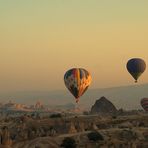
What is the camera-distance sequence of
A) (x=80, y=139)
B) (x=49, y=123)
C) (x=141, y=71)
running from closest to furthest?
(x=80, y=139)
(x=49, y=123)
(x=141, y=71)

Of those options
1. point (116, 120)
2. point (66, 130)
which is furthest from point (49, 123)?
point (116, 120)

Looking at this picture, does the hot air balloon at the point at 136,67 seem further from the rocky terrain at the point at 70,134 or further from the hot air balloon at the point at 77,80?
the hot air balloon at the point at 77,80

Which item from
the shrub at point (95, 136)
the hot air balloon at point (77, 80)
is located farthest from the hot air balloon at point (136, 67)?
the shrub at point (95, 136)

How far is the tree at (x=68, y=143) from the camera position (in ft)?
267

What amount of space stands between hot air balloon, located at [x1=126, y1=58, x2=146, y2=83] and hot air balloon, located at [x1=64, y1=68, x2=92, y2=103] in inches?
490

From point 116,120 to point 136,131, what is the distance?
29.1 meters

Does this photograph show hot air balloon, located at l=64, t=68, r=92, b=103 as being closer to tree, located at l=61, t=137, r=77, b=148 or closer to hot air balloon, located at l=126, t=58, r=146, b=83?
hot air balloon, located at l=126, t=58, r=146, b=83

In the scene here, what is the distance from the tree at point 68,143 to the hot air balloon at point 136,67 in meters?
45.9

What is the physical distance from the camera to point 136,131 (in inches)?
3767

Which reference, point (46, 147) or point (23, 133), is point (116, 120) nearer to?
point (23, 133)

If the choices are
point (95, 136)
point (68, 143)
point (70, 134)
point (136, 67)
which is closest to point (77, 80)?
point (136, 67)

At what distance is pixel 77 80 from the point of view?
392 feet

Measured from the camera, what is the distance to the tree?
8131 cm

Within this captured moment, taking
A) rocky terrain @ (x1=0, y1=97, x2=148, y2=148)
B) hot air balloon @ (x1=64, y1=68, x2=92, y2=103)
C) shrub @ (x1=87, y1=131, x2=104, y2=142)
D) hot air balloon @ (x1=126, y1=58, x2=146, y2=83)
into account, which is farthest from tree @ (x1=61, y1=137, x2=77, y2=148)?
hot air balloon @ (x1=126, y1=58, x2=146, y2=83)
